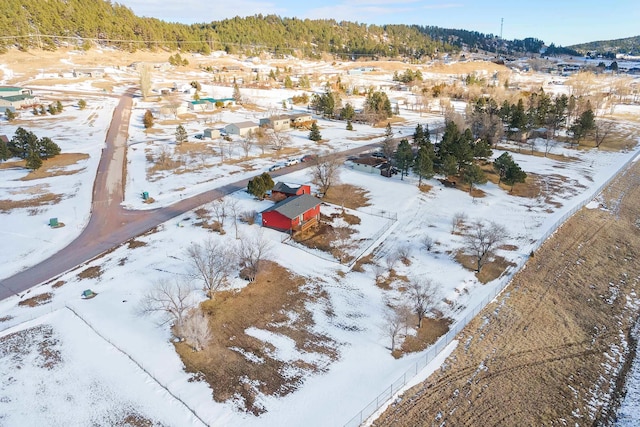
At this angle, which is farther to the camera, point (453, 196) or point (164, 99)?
point (164, 99)

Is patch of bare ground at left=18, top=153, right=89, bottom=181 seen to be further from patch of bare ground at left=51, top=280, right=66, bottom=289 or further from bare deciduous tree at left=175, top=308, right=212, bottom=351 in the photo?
bare deciduous tree at left=175, top=308, right=212, bottom=351

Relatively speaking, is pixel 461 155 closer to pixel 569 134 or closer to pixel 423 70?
pixel 569 134

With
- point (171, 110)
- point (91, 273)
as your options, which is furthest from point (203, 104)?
point (91, 273)

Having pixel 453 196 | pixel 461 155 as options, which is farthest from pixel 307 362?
pixel 461 155

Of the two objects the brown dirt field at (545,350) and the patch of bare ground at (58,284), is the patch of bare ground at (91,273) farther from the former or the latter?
the brown dirt field at (545,350)

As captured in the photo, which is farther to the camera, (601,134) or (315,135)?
(601,134)

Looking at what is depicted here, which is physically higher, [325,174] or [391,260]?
[325,174]

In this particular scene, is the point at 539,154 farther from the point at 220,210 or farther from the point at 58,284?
the point at 58,284
